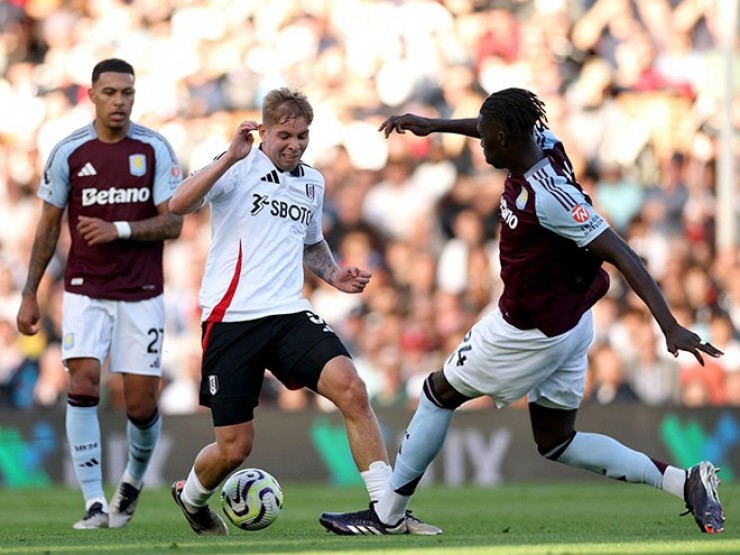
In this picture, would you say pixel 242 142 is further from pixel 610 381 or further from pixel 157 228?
pixel 610 381

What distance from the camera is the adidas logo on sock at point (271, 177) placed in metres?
8.45

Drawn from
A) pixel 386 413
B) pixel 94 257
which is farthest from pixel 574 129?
pixel 94 257

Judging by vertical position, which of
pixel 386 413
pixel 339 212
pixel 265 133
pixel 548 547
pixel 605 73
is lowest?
pixel 548 547

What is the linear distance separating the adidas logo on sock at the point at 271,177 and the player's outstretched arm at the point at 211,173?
17.5 inches

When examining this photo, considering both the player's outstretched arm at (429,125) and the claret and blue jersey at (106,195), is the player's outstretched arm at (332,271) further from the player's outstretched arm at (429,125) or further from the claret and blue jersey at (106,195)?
the claret and blue jersey at (106,195)

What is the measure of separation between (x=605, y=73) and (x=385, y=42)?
2.73 meters

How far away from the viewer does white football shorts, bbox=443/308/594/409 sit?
26.2ft

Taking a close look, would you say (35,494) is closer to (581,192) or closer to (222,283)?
(222,283)

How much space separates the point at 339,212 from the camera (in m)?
17.6

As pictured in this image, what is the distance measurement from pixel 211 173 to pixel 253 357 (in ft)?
3.46

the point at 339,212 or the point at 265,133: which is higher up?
the point at 339,212

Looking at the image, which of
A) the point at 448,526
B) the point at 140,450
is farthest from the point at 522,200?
the point at 140,450

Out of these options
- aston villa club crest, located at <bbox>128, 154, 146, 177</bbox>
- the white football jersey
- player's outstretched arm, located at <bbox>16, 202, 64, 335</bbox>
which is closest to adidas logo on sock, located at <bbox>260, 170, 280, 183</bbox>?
the white football jersey

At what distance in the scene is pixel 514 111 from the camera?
25.4 feet
